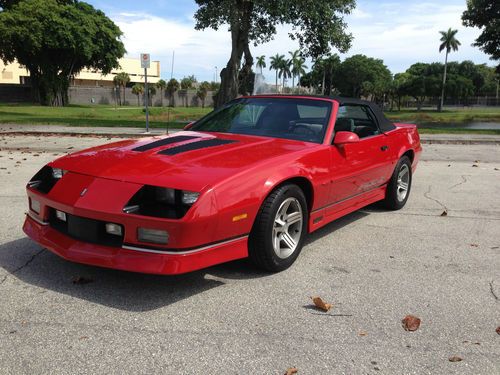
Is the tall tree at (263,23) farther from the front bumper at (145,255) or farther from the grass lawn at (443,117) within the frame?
the front bumper at (145,255)

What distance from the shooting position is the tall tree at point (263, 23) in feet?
66.8

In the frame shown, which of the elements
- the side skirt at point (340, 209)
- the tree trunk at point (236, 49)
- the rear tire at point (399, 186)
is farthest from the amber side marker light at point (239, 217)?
the tree trunk at point (236, 49)

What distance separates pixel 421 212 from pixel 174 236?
4001mm

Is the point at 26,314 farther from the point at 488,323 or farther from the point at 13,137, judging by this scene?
the point at 13,137

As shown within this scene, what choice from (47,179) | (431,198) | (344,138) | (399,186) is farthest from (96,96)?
(344,138)

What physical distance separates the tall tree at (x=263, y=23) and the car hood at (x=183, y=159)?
17.4 meters

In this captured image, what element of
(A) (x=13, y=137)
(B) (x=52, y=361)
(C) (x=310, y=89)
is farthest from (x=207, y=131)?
(C) (x=310, y=89)

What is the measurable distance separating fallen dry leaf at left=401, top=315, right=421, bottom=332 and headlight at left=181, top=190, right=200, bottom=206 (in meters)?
Answer: 1.56

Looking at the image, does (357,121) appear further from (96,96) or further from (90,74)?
(90,74)

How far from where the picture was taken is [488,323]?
3.08m

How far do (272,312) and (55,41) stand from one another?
45.5 metres

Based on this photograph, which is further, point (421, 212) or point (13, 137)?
point (13, 137)

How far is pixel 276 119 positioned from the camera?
15.7 feet

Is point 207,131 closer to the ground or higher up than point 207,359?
higher up
